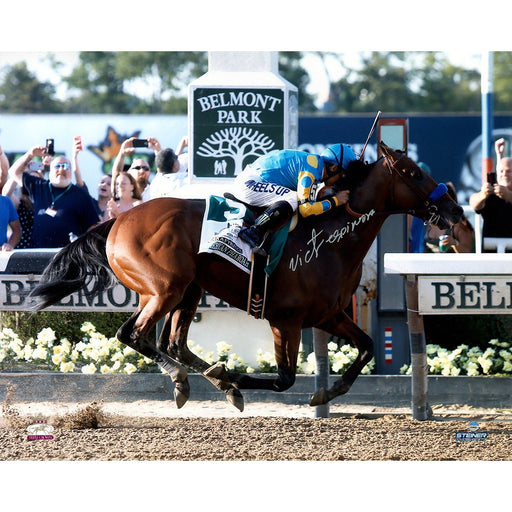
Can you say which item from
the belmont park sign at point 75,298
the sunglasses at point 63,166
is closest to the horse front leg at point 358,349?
the belmont park sign at point 75,298

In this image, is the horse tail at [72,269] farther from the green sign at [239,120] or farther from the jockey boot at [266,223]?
the green sign at [239,120]

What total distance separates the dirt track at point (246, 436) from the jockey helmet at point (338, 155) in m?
1.76

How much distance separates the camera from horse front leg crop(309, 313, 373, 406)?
5.77 m

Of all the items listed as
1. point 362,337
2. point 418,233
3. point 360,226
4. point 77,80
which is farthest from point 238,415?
point 77,80

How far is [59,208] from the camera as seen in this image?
7000 millimetres

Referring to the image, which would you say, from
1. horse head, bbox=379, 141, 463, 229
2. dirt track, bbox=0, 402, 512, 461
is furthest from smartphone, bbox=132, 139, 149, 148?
horse head, bbox=379, 141, 463, 229

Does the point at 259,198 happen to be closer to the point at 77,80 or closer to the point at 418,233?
the point at 418,233

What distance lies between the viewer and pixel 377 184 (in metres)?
5.80

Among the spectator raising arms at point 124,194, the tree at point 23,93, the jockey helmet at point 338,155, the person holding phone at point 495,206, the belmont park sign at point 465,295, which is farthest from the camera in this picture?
the tree at point 23,93

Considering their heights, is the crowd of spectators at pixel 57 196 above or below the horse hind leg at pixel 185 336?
above

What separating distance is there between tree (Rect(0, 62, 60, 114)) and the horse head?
9.25m

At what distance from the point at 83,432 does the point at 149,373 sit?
3.59ft

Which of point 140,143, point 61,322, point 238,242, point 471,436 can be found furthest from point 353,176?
point 61,322

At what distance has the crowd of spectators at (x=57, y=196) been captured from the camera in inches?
276
